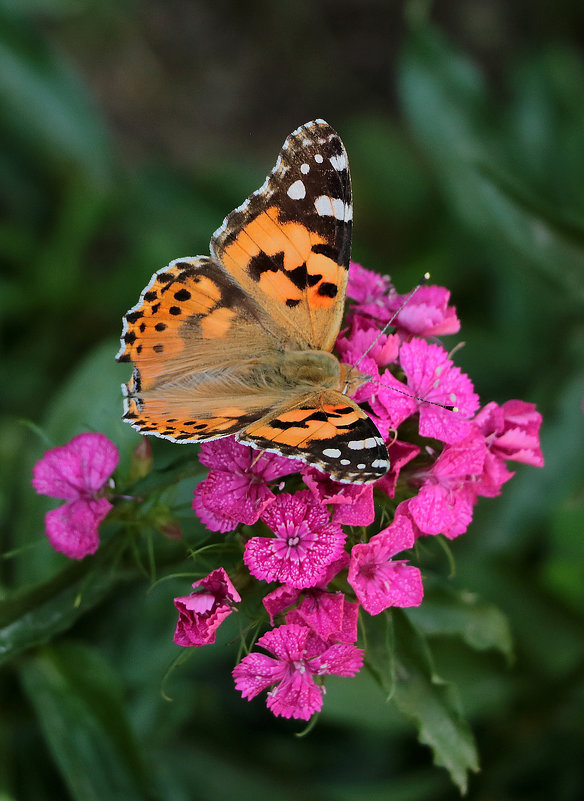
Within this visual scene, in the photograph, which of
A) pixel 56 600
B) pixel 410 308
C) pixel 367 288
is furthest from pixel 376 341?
pixel 56 600

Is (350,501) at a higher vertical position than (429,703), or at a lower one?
higher

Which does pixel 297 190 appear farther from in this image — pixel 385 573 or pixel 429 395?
A: pixel 385 573

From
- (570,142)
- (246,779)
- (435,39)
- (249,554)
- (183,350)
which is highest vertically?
(435,39)

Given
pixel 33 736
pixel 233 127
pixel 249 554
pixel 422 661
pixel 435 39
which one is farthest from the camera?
pixel 233 127

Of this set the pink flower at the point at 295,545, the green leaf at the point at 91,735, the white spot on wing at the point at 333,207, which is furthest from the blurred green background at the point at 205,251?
the white spot on wing at the point at 333,207

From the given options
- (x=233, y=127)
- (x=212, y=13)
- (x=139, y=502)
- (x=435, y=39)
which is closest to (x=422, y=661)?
(x=139, y=502)

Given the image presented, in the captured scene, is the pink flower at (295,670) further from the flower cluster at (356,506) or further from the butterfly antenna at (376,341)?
the butterfly antenna at (376,341)

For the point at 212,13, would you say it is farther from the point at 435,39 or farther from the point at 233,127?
the point at 435,39
